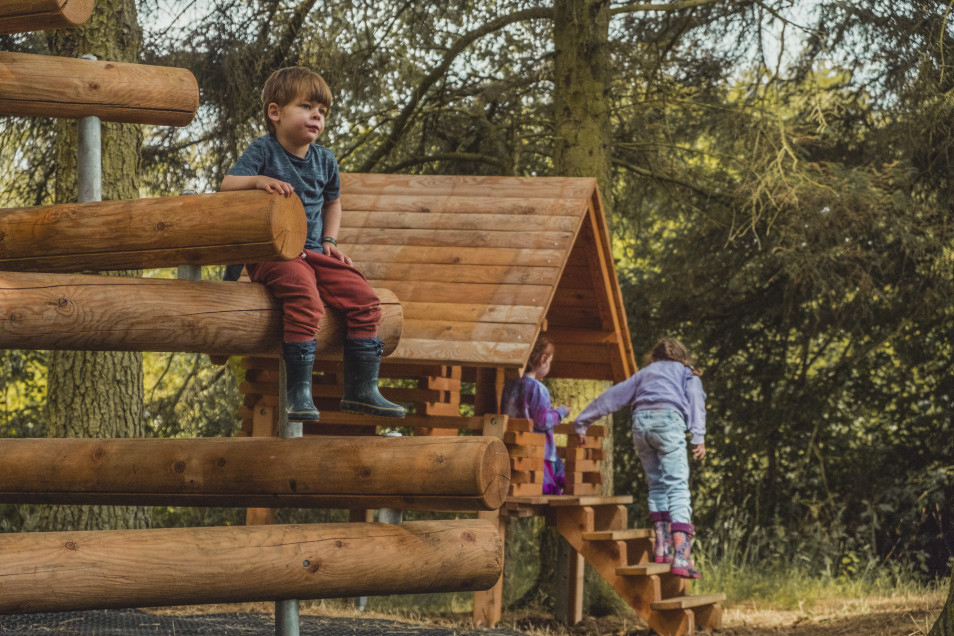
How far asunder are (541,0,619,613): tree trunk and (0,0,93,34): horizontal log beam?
6526 millimetres

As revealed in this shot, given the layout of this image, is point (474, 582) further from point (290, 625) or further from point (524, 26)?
point (524, 26)

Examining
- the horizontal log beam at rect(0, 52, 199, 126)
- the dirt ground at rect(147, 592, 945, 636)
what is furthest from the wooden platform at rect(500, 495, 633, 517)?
the horizontal log beam at rect(0, 52, 199, 126)

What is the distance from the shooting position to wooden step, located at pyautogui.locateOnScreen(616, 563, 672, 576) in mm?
8141

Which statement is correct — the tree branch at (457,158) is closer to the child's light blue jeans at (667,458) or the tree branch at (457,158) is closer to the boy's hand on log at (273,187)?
the child's light blue jeans at (667,458)

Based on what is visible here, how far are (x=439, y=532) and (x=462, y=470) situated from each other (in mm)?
502

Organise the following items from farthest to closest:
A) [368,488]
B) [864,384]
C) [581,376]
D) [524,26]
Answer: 1. [864,384]
2. [524,26]
3. [581,376]
4. [368,488]

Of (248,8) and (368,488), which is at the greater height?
(248,8)

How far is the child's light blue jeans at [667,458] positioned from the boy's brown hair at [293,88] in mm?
4314

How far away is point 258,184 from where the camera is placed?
13.4ft

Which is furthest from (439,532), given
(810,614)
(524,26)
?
(524,26)

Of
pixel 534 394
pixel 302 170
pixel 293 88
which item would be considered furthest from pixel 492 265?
pixel 293 88

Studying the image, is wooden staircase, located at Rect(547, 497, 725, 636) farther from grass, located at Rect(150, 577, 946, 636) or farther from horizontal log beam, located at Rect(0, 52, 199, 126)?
horizontal log beam, located at Rect(0, 52, 199, 126)

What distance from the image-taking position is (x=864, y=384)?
43.2 feet

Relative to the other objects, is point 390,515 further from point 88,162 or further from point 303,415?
point 88,162
